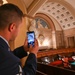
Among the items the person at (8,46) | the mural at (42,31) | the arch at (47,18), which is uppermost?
the arch at (47,18)

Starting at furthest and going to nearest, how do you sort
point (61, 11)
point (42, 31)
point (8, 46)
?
point (42, 31)
point (61, 11)
point (8, 46)

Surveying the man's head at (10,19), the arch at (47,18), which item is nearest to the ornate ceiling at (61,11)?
the arch at (47,18)

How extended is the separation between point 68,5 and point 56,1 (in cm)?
97

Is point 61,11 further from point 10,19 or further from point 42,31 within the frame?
point 10,19

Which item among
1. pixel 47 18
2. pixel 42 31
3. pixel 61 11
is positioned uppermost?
pixel 61 11

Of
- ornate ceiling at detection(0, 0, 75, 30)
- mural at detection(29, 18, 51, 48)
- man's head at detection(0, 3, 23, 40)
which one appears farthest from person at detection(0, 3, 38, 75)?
mural at detection(29, 18, 51, 48)

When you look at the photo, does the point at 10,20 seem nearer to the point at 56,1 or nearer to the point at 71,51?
the point at 56,1

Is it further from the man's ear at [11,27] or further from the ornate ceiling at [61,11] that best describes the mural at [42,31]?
the man's ear at [11,27]

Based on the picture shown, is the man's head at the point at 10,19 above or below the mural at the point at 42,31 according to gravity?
below

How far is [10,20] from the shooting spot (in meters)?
1.15

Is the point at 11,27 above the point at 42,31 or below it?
below

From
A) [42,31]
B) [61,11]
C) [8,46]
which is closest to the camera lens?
[8,46]

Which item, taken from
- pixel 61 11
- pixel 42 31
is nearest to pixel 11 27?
pixel 61 11

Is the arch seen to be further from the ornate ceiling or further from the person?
the person
